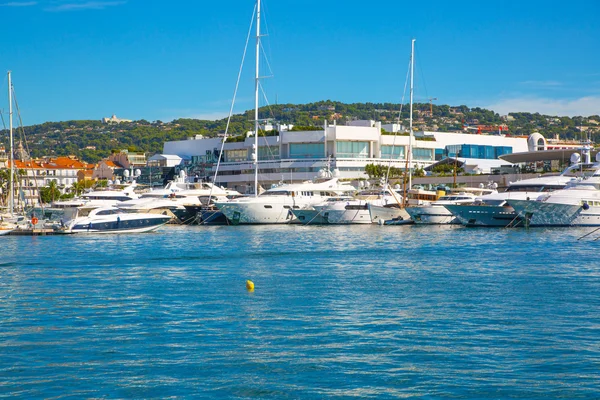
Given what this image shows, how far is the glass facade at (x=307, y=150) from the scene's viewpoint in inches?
4761

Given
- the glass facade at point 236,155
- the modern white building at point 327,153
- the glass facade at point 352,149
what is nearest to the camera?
the modern white building at point 327,153

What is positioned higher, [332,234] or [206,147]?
[206,147]

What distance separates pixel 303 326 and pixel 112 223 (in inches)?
1557

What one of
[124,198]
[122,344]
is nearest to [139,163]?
[124,198]

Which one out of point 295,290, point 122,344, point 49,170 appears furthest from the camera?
point 49,170

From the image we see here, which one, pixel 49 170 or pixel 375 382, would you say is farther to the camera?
pixel 49 170

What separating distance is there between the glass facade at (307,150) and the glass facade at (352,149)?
2.34 metres

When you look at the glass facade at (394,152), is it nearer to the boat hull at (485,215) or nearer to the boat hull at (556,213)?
the boat hull at (485,215)

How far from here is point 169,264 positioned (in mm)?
36875

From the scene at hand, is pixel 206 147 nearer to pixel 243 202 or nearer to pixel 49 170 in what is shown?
pixel 49 170

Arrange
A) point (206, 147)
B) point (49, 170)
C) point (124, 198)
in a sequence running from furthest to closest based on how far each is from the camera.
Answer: point (49, 170) < point (206, 147) < point (124, 198)

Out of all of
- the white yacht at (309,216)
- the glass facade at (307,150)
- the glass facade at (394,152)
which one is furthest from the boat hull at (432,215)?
the glass facade at (394,152)

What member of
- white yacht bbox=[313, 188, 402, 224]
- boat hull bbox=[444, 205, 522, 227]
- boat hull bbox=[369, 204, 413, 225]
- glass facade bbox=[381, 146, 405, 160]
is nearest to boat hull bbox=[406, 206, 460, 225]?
boat hull bbox=[369, 204, 413, 225]

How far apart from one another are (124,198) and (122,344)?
61.3 meters
